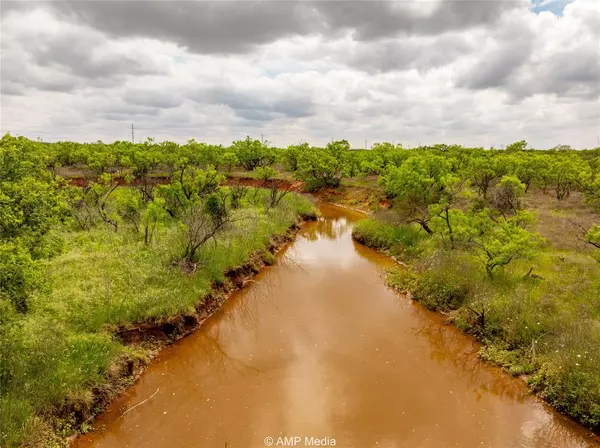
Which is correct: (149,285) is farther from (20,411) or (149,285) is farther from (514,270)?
(514,270)

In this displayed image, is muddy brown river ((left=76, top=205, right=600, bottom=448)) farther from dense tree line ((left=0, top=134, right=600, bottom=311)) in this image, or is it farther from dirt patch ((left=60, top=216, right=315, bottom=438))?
dense tree line ((left=0, top=134, right=600, bottom=311))

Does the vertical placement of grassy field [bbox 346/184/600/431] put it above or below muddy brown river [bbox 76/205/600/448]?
above

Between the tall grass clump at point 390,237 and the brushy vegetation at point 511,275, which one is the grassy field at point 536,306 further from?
the tall grass clump at point 390,237

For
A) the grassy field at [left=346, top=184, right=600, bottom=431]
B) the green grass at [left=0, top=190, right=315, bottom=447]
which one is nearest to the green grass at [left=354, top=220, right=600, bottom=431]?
the grassy field at [left=346, top=184, right=600, bottom=431]

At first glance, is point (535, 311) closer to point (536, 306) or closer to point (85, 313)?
point (536, 306)

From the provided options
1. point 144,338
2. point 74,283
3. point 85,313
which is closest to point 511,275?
point 144,338
